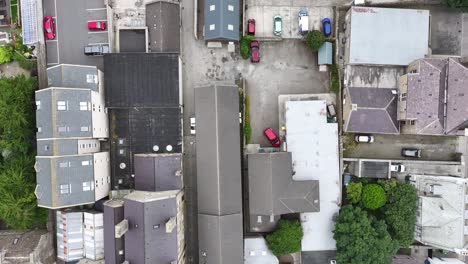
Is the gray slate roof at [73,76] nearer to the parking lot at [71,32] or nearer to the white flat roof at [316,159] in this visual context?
the parking lot at [71,32]

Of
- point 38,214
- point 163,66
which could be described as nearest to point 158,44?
point 163,66

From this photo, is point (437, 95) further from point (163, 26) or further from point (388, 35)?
point (163, 26)

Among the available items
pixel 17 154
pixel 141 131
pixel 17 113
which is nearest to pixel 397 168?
pixel 141 131

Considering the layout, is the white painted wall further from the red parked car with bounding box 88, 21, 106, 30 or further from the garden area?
the garden area

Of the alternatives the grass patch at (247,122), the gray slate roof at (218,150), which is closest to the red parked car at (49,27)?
the gray slate roof at (218,150)

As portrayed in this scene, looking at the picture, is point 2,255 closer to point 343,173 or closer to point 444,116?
point 343,173

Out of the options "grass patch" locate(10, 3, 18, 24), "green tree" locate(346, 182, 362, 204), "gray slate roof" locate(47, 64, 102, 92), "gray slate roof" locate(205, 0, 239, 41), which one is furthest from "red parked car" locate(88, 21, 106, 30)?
"green tree" locate(346, 182, 362, 204)
